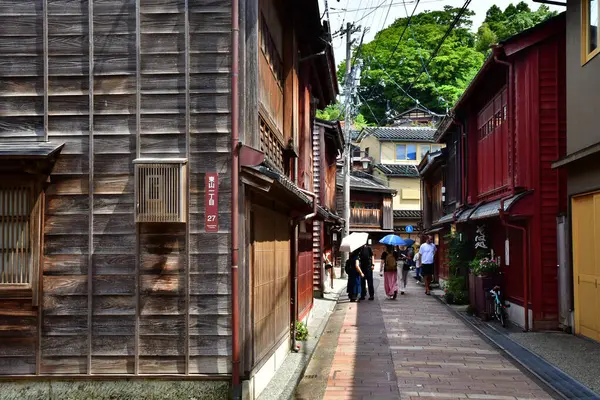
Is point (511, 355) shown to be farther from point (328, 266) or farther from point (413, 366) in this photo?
point (328, 266)

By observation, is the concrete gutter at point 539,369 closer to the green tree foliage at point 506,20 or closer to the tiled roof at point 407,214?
the tiled roof at point 407,214

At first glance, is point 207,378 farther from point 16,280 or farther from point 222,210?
point 16,280

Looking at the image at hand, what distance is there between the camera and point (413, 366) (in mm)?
12734

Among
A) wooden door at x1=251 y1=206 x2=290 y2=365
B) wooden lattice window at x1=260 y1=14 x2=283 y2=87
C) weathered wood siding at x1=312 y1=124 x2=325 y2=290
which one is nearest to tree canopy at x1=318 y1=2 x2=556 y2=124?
weathered wood siding at x1=312 y1=124 x2=325 y2=290

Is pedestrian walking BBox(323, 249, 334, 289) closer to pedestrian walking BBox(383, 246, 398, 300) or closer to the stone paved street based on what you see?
pedestrian walking BBox(383, 246, 398, 300)

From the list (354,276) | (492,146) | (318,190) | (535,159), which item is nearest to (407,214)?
(318,190)

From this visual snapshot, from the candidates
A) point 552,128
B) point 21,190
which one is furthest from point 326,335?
point 21,190

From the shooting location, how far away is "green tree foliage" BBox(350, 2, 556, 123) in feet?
203

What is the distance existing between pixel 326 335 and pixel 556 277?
5548 millimetres

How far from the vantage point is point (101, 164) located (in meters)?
9.02

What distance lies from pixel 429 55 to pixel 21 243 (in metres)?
55.4

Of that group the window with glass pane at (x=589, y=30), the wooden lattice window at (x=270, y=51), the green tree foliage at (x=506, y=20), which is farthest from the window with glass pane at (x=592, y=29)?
the green tree foliage at (x=506, y=20)

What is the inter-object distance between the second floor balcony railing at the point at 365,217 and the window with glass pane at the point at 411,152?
1000cm

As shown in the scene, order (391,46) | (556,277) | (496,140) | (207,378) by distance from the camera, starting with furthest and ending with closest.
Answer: (391,46)
(496,140)
(556,277)
(207,378)
